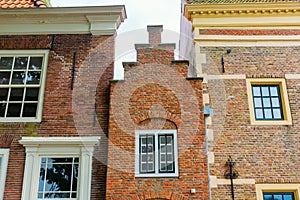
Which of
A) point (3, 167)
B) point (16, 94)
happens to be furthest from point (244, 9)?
point (3, 167)

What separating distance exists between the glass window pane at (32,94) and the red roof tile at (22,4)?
3.24 metres

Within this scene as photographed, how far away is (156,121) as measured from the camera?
953 cm

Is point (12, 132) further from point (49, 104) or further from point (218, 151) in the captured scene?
point (218, 151)

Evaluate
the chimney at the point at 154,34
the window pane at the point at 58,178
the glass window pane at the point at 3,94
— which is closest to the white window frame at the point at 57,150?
the window pane at the point at 58,178

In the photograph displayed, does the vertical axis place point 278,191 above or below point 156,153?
below

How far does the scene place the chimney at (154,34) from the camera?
10.4m

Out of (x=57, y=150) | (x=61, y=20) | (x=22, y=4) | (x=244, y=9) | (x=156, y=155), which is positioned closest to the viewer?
(x=156, y=155)

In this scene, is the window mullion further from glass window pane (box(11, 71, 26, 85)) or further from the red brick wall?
glass window pane (box(11, 71, 26, 85))

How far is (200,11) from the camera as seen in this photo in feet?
38.3

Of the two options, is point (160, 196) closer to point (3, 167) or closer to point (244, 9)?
point (3, 167)

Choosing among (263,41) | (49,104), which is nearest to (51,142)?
(49,104)

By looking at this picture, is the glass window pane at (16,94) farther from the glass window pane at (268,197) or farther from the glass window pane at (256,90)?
the glass window pane at (268,197)

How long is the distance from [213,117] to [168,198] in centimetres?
291

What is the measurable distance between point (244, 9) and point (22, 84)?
7.47 m
